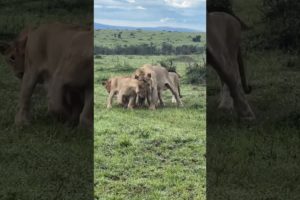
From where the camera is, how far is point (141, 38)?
4160mm

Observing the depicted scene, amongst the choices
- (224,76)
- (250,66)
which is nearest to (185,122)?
(224,76)

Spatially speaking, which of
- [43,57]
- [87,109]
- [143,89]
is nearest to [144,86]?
[143,89]

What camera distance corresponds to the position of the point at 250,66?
7.28 metres

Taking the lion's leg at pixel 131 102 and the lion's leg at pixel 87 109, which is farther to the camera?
the lion's leg at pixel 87 109

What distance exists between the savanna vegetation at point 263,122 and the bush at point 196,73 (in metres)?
0.80

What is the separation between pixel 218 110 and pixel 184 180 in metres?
2.03

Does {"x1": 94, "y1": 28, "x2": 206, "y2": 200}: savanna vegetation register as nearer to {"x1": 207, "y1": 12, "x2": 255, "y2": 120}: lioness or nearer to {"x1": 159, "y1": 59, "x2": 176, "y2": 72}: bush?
{"x1": 159, "y1": 59, "x2": 176, "y2": 72}: bush

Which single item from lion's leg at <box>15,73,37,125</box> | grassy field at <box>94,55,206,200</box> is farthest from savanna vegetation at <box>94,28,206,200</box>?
lion's leg at <box>15,73,37,125</box>

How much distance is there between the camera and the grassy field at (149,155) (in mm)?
4086

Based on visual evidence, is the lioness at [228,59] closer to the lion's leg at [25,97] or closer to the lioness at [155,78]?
the lioness at [155,78]

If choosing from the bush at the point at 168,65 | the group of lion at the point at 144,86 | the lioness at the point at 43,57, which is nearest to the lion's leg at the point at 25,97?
the lioness at the point at 43,57

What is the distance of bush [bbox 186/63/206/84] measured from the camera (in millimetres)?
4122

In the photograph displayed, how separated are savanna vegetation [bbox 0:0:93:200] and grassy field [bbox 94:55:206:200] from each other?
0.43m

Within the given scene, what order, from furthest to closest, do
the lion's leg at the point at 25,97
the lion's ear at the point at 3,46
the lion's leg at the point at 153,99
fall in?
the lion's ear at the point at 3,46 < the lion's leg at the point at 25,97 < the lion's leg at the point at 153,99
